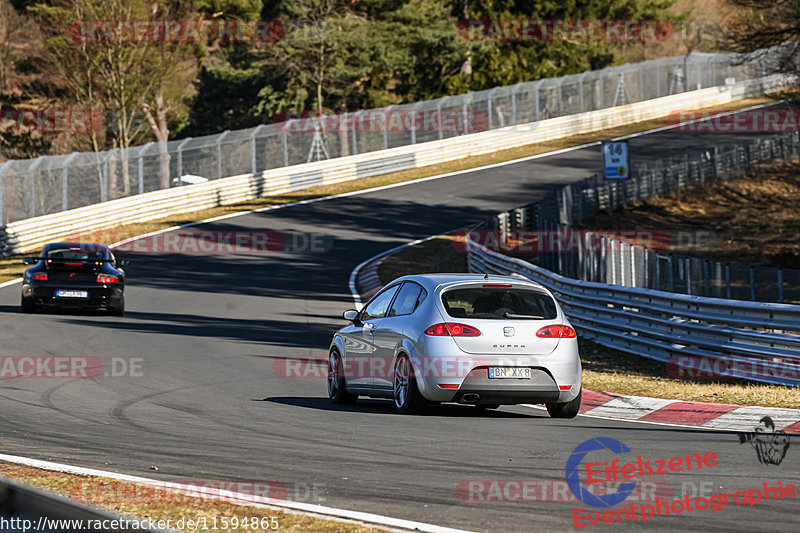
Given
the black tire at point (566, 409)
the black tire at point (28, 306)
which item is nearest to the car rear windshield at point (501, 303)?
the black tire at point (566, 409)

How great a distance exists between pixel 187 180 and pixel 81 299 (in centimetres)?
2154

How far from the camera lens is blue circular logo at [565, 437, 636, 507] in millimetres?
6598

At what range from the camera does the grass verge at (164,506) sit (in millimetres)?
6004

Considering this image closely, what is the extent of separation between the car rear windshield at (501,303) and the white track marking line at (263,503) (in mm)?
4086

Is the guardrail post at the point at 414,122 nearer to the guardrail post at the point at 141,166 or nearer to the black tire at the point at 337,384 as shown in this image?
the guardrail post at the point at 141,166

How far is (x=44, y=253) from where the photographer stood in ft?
70.6

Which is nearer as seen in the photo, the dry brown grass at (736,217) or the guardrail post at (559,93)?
the dry brown grass at (736,217)

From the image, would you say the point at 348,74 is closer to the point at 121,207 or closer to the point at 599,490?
the point at 121,207

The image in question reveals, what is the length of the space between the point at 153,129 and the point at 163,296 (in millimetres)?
43177

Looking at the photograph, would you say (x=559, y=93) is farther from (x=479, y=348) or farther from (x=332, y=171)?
(x=479, y=348)

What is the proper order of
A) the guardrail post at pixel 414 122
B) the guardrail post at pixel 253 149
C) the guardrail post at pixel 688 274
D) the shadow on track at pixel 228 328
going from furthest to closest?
the guardrail post at pixel 414 122
the guardrail post at pixel 253 149
the shadow on track at pixel 228 328
the guardrail post at pixel 688 274

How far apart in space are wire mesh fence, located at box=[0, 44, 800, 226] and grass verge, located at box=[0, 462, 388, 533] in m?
28.5

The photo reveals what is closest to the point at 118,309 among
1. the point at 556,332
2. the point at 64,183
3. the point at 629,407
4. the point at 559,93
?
the point at 629,407

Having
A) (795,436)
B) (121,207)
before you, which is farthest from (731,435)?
(121,207)
